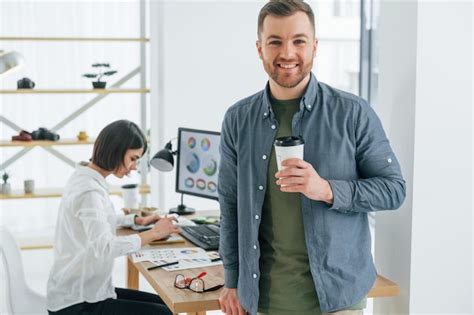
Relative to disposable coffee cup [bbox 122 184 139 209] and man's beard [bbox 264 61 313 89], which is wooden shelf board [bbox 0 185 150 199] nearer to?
disposable coffee cup [bbox 122 184 139 209]

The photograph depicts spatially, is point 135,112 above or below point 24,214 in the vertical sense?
above

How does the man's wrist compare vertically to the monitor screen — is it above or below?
above

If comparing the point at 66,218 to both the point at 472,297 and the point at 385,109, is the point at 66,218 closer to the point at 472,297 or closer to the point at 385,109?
the point at 385,109

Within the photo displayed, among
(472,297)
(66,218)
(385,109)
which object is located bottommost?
(472,297)

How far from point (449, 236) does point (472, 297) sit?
0.76 feet

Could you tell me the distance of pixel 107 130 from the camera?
10.9 ft

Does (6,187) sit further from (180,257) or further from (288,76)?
(288,76)

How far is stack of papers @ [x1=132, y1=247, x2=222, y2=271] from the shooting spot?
3199mm

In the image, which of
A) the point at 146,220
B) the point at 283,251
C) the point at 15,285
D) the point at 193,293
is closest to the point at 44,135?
the point at 146,220

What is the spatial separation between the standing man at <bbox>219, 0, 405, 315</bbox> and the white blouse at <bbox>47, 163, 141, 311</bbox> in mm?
868

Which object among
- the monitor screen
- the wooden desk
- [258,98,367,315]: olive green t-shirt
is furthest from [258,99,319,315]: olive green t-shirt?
the monitor screen

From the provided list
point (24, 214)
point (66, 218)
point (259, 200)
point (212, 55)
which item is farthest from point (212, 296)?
point (24, 214)

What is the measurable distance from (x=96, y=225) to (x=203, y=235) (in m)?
0.66

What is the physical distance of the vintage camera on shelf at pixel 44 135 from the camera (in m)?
5.76
